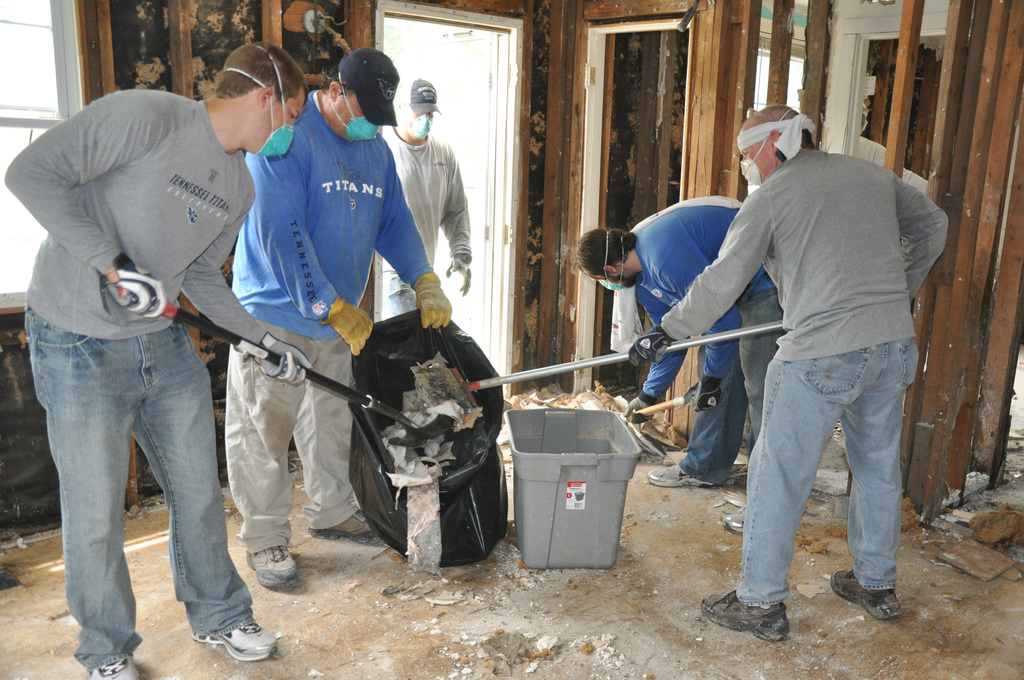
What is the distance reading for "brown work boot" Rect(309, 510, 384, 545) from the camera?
2.89 m

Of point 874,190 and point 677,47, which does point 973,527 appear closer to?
point 874,190

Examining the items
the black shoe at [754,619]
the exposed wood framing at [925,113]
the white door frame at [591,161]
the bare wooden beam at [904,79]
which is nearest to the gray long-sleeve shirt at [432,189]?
the white door frame at [591,161]

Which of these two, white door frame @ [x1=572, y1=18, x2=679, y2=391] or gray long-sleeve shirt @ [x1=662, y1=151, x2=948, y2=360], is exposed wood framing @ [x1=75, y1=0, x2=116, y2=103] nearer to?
gray long-sleeve shirt @ [x1=662, y1=151, x2=948, y2=360]

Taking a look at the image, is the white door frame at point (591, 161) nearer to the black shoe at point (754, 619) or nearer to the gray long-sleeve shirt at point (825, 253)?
the gray long-sleeve shirt at point (825, 253)

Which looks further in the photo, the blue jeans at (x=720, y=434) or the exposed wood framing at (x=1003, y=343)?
the blue jeans at (x=720, y=434)

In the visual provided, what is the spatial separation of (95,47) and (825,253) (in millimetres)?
2497

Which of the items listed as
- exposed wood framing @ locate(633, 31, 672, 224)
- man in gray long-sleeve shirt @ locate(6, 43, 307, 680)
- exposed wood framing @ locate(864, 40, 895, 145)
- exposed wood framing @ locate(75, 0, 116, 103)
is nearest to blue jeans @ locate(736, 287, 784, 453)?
exposed wood framing @ locate(633, 31, 672, 224)

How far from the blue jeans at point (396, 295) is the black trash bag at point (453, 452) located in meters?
1.02

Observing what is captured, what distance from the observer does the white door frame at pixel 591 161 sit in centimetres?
421

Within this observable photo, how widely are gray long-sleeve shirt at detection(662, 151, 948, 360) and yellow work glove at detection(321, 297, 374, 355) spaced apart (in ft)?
3.44

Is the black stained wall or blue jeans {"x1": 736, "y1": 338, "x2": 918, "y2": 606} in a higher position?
the black stained wall

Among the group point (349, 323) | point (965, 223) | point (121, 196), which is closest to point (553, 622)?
point (349, 323)

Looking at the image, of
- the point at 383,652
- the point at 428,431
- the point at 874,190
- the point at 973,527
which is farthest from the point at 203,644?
the point at 973,527

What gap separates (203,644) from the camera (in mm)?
2215
